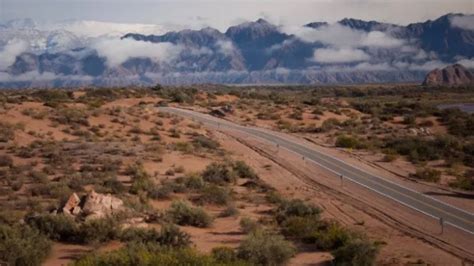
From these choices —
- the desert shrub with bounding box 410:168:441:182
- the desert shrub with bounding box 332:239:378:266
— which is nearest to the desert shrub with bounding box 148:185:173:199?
the desert shrub with bounding box 332:239:378:266

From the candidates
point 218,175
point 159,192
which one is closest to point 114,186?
point 159,192

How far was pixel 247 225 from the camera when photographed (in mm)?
22141

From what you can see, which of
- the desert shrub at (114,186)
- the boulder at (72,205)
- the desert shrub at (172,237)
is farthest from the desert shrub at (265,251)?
the desert shrub at (114,186)

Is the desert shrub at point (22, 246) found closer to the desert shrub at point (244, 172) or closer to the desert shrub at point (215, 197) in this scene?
the desert shrub at point (215, 197)

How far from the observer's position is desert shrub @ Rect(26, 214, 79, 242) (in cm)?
1984

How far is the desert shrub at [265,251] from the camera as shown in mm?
16922

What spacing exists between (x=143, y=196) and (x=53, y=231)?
7.13m

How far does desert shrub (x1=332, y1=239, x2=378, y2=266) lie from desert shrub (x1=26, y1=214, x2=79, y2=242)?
30.5ft

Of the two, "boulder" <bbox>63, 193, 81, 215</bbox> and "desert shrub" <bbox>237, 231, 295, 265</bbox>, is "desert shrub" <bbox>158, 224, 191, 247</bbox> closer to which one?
"desert shrub" <bbox>237, 231, 295, 265</bbox>

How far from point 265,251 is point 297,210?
791cm

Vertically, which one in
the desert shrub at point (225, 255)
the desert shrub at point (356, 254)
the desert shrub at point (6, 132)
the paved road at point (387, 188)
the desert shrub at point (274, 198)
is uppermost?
the desert shrub at point (225, 255)

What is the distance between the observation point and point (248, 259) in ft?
54.7

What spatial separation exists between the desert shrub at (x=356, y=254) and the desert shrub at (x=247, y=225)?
460 cm

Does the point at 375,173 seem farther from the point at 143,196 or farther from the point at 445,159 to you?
the point at 143,196
